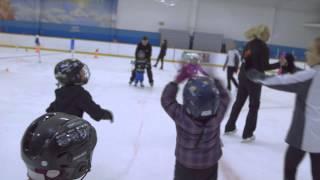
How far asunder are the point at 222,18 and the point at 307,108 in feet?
65.1

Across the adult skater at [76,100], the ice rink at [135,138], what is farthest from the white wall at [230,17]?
→ the adult skater at [76,100]

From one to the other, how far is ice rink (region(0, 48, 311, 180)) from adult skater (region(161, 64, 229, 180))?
0.27m

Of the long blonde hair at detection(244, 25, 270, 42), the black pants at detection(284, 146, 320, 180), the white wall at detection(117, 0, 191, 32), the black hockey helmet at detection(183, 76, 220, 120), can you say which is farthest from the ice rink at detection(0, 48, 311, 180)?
the white wall at detection(117, 0, 191, 32)

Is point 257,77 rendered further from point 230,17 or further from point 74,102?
point 230,17

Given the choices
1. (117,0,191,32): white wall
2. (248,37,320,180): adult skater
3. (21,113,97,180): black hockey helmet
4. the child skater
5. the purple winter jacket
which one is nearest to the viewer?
(21,113,97,180): black hockey helmet

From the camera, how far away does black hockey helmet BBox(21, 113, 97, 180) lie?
1334mm

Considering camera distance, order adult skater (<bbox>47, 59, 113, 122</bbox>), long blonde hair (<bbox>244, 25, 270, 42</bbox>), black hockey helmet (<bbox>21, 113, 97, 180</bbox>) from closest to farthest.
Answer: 1. black hockey helmet (<bbox>21, 113, 97, 180</bbox>)
2. adult skater (<bbox>47, 59, 113, 122</bbox>)
3. long blonde hair (<bbox>244, 25, 270, 42</bbox>)

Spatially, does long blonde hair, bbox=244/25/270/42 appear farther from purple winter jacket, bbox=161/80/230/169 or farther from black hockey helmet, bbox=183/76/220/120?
black hockey helmet, bbox=183/76/220/120

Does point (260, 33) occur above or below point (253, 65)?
above

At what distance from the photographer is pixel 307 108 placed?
247 cm

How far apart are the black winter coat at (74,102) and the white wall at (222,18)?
63.2 feet

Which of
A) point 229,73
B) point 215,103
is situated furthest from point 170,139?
point 229,73

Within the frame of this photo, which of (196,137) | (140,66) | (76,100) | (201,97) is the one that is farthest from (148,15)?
(201,97)

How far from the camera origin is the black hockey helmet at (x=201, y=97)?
1.78 meters
